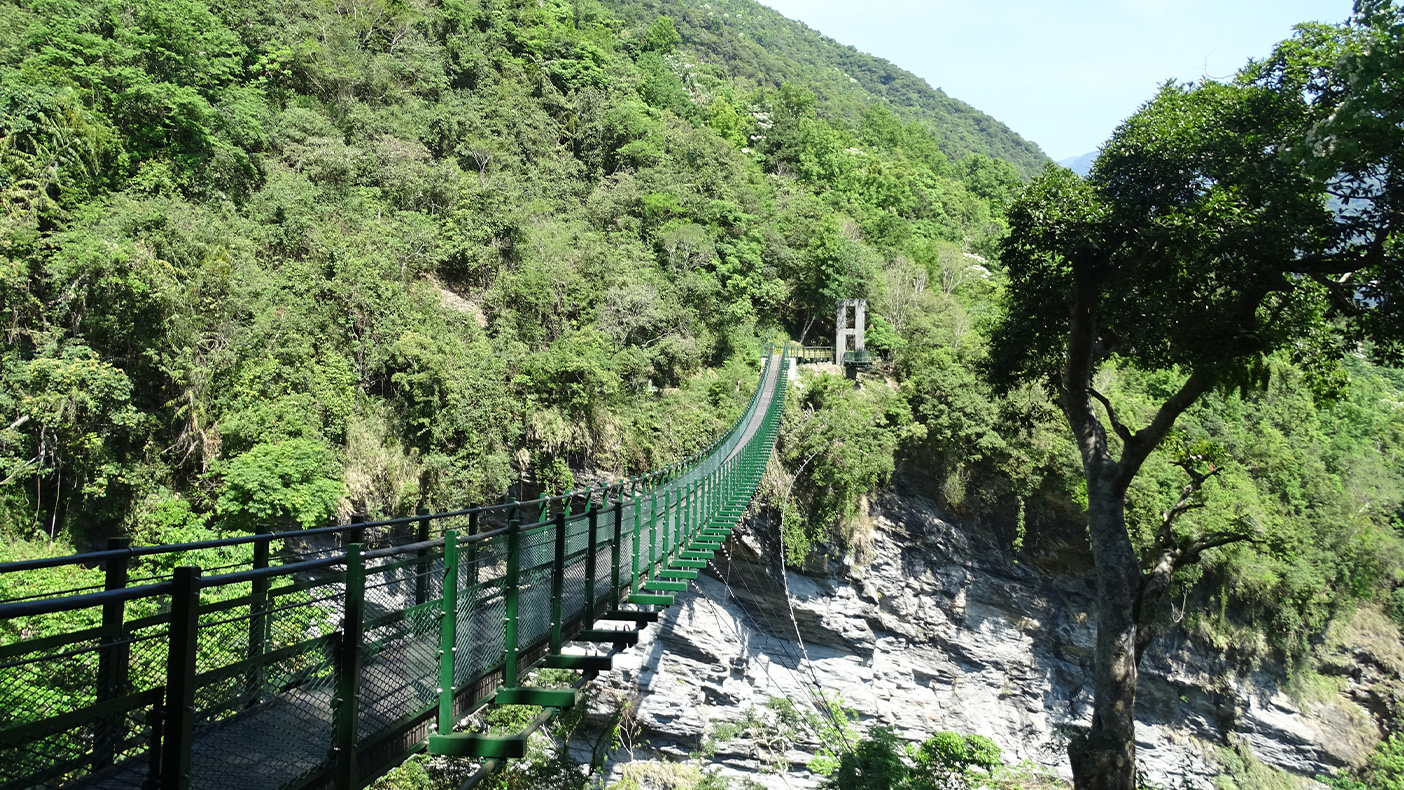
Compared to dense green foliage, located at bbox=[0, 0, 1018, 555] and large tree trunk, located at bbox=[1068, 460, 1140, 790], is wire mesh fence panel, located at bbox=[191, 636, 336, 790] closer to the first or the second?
large tree trunk, located at bbox=[1068, 460, 1140, 790]

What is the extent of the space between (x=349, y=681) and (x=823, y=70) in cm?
7299

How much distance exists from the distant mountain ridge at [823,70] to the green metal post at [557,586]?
38.4m

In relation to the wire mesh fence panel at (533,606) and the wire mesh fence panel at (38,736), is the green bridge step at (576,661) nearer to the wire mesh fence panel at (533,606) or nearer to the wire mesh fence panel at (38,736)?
the wire mesh fence panel at (533,606)

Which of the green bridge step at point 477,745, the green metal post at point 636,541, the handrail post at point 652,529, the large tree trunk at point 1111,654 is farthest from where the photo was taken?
the large tree trunk at point 1111,654

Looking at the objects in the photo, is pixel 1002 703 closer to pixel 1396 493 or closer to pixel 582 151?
pixel 1396 493

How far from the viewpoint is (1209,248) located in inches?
232

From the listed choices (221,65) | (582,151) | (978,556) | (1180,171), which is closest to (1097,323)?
(1180,171)

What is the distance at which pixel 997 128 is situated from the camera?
7544cm

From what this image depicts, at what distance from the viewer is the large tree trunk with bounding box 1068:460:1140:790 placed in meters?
6.05

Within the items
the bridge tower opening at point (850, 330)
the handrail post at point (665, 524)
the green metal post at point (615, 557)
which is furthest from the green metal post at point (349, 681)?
the bridge tower opening at point (850, 330)

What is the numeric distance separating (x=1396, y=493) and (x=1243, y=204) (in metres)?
21.7

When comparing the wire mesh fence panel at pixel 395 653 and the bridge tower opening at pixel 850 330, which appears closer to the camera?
the wire mesh fence panel at pixel 395 653

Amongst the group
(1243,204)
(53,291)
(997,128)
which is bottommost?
(53,291)

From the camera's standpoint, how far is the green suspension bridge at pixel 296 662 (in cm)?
175
